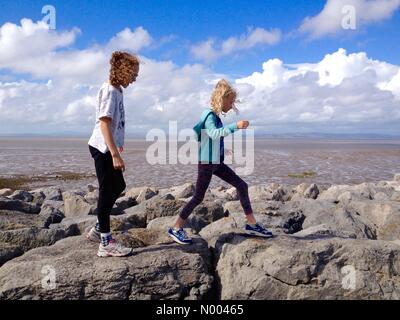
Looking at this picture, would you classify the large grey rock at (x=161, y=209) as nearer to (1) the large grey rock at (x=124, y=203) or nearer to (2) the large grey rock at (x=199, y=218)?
(2) the large grey rock at (x=199, y=218)

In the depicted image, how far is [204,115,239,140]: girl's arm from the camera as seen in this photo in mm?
4970

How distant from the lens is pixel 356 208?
983 centimetres

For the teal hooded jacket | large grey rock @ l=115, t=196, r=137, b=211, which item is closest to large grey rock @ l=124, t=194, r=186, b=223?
large grey rock @ l=115, t=196, r=137, b=211

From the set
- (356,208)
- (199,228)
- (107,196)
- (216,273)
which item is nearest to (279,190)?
(356,208)

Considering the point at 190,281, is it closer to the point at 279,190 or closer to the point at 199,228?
the point at 199,228

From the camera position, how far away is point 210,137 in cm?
Result: 525

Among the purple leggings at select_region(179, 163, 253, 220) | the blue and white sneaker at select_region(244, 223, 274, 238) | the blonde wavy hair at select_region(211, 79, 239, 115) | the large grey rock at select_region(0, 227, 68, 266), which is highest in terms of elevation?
the blonde wavy hair at select_region(211, 79, 239, 115)

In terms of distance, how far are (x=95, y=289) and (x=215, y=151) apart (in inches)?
86.0

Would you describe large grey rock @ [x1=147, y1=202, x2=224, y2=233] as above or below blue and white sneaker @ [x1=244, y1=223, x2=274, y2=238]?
below

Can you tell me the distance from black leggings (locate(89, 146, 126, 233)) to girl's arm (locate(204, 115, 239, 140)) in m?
1.18

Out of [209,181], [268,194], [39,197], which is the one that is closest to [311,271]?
[209,181]

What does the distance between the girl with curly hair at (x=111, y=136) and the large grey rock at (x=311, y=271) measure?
4.74 ft

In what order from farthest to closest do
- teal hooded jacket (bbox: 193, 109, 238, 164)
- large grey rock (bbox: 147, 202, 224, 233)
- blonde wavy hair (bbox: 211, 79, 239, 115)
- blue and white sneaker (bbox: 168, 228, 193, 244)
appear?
large grey rock (bbox: 147, 202, 224, 233), blue and white sneaker (bbox: 168, 228, 193, 244), blonde wavy hair (bbox: 211, 79, 239, 115), teal hooded jacket (bbox: 193, 109, 238, 164)

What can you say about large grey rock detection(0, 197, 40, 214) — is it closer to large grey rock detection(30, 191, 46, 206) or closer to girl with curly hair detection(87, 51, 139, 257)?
large grey rock detection(30, 191, 46, 206)
